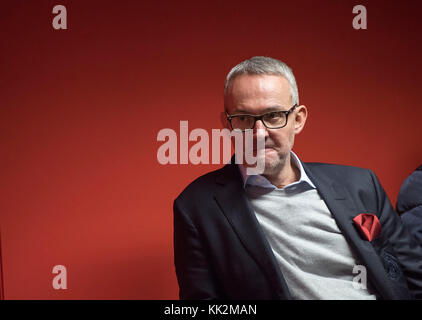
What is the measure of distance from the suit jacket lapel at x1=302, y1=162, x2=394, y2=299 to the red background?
22.8 inches

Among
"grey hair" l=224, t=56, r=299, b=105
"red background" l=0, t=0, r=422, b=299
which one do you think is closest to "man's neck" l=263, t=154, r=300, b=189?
"grey hair" l=224, t=56, r=299, b=105

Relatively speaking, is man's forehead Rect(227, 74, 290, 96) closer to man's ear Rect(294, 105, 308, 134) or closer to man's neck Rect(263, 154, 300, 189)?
man's ear Rect(294, 105, 308, 134)

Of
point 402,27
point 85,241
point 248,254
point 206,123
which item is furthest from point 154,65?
point 402,27

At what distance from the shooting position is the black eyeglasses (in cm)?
120

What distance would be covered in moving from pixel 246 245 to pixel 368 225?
47cm

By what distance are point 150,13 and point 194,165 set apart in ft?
2.61

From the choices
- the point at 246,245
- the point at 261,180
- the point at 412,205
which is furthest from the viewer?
the point at 412,205

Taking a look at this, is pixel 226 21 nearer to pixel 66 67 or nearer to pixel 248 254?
pixel 66 67

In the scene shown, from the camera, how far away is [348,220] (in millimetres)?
1267

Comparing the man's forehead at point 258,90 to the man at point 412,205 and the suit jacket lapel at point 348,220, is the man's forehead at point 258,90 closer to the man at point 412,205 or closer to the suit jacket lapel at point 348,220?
the suit jacket lapel at point 348,220

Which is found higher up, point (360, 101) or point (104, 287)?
point (360, 101)

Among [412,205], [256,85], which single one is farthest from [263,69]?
[412,205]

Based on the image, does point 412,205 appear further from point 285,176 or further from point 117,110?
point 117,110

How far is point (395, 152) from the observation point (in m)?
2.05
